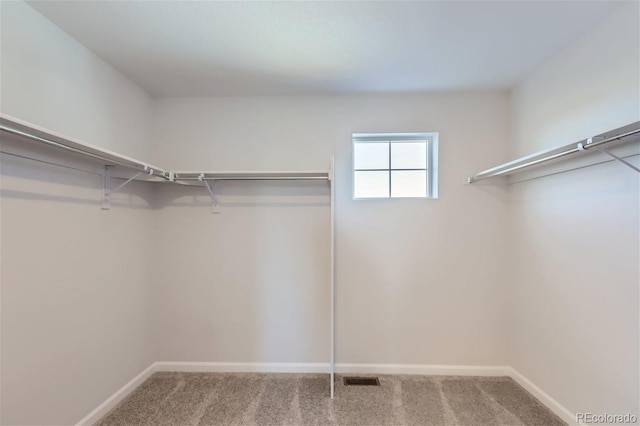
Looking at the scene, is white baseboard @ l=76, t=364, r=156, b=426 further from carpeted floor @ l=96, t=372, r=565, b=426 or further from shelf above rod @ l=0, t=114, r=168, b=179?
shelf above rod @ l=0, t=114, r=168, b=179

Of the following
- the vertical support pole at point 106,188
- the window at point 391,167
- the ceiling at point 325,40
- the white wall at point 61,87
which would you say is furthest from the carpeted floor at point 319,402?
the ceiling at point 325,40

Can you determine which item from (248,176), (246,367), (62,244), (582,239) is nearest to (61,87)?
(62,244)

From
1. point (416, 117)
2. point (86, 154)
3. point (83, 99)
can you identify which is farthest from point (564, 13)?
point (83, 99)

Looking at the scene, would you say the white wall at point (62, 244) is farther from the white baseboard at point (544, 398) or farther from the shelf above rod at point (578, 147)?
the white baseboard at point (544, 398)

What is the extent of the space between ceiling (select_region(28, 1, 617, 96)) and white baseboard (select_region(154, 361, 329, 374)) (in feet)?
7.59

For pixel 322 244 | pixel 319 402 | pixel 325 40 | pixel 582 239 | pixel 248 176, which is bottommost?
pixel 319 402

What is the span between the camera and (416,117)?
242 cm

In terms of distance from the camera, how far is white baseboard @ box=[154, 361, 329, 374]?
2.39m

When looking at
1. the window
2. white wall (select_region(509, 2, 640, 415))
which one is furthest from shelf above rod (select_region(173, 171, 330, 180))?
white wall (select_region(509, 2, 640, 415))

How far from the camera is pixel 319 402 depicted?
199cm

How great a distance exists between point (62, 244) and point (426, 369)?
2720mm

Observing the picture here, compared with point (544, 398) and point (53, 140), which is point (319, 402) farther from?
point (53, 140)

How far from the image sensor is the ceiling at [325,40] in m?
1.45

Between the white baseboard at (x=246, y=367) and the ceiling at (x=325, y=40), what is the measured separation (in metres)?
2.31
